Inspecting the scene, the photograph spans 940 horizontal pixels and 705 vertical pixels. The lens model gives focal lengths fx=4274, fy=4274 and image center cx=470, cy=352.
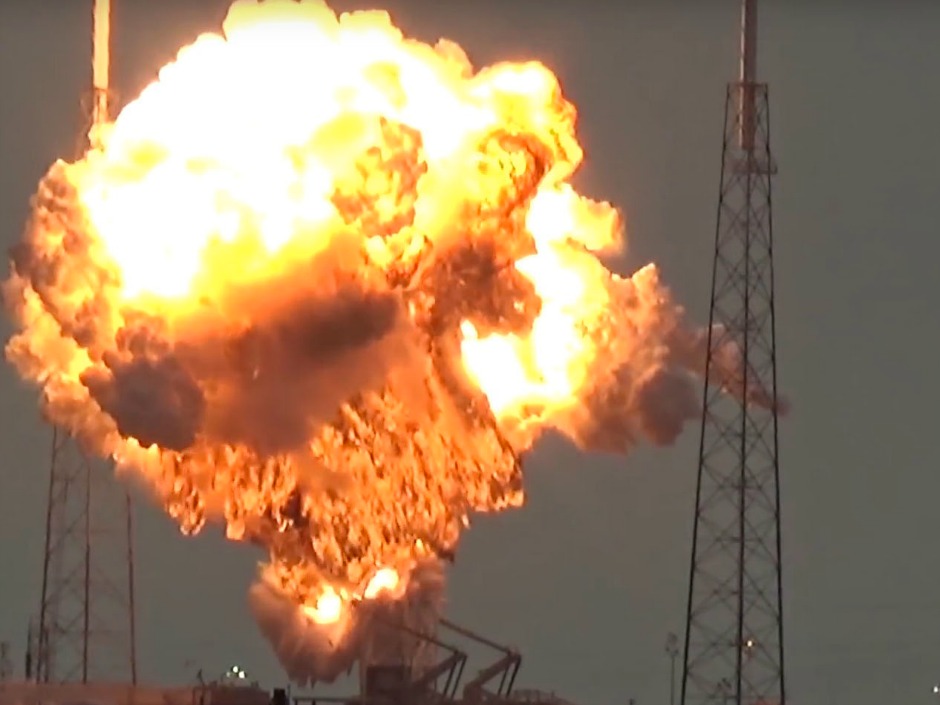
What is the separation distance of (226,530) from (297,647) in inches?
171

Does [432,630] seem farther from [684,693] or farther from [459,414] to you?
[684,693]

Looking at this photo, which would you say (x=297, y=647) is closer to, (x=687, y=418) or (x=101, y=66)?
(x=687, y=418)

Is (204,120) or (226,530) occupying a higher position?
(204,120)

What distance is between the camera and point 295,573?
128 meters

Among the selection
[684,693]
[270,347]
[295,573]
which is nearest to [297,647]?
[295,573]

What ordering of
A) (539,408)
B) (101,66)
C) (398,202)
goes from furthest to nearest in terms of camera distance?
(101,66) → (539,408) → (398,202)

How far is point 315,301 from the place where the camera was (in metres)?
123

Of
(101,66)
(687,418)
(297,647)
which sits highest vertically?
(101,66)

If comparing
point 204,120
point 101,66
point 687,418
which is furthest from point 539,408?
point 101,66

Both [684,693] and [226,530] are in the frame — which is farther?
[684,693]

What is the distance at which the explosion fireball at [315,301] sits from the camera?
123062 mm

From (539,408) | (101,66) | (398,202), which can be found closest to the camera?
(398,202)

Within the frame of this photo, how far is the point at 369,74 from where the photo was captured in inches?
4931

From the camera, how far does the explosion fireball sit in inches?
4845
